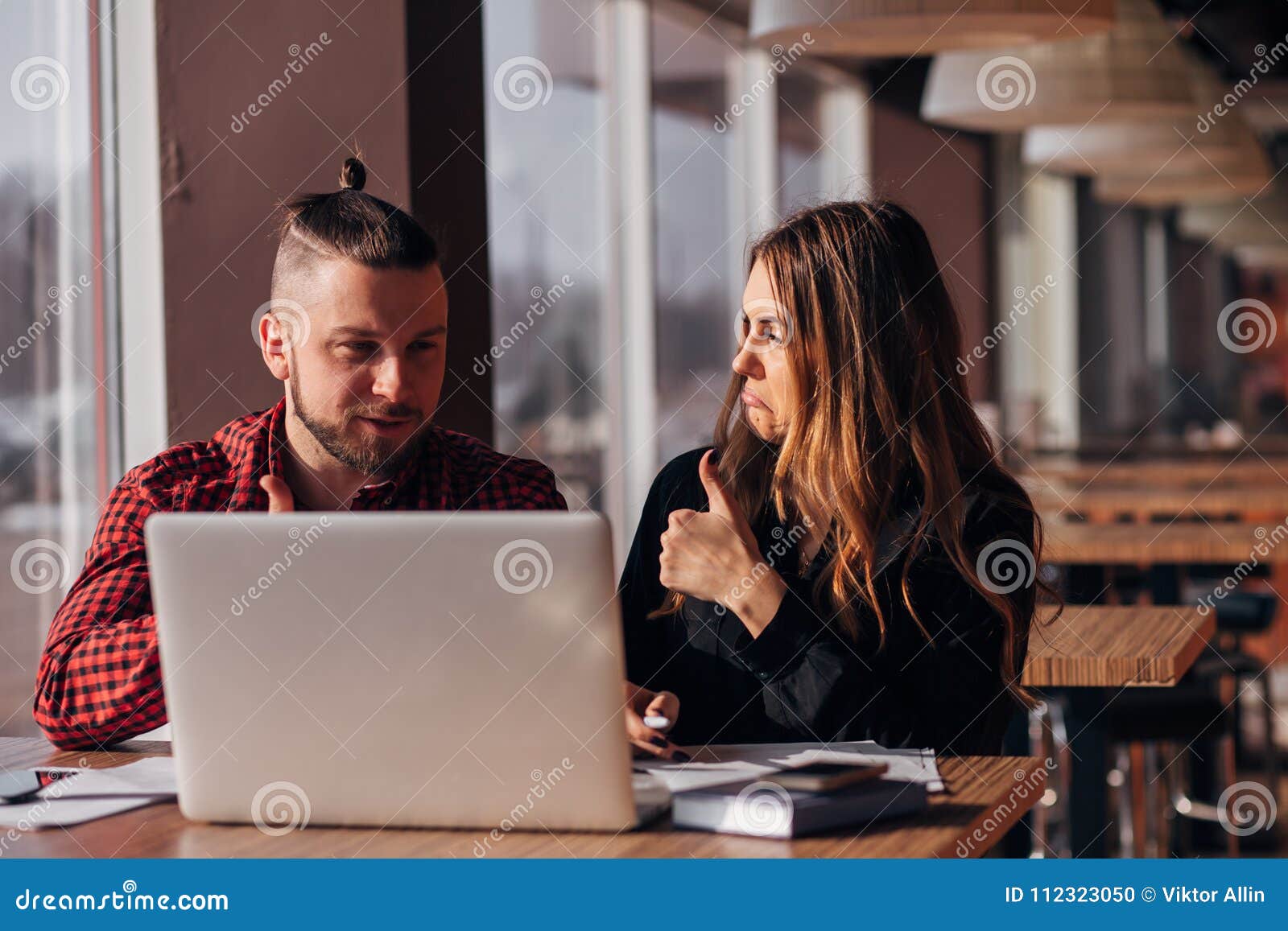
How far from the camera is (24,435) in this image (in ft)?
8.86

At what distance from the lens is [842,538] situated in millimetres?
1872

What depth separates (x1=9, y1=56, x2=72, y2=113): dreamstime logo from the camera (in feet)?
8.72

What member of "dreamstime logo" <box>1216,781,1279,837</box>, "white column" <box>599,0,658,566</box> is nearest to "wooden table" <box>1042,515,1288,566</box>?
"dreamstime logo" <box>1216,781,1279,837</box>

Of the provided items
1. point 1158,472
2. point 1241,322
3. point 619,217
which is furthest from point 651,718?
point 1241,322

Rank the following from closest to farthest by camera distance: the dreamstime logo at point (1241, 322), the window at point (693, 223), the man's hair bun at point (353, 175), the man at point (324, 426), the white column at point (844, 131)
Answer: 1. the man at point (324, 426)
2. the man's hair bun at point (353, 175)
3. the window at point (693, 223)
4. the white column at point (844, 131)
5. the dreamstime logo at point (1241, 322)

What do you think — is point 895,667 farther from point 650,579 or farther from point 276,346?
point 276,346

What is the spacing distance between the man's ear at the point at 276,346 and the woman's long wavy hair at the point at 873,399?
588mm

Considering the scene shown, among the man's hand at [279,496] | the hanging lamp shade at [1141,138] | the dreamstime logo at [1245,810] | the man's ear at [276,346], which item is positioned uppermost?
the hanging lamp shade at [1141,138]

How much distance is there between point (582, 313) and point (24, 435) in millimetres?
2391

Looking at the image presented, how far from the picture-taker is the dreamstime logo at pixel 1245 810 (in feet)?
13.0

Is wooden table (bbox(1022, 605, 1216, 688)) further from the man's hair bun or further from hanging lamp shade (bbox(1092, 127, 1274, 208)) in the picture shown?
hanging lamp shade (bbox(1092, 127, 1274, 208))

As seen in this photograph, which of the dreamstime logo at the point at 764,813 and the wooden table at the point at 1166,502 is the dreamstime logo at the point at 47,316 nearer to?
the dreamstime logo at the point at 764,813

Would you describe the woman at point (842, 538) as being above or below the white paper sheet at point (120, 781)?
above

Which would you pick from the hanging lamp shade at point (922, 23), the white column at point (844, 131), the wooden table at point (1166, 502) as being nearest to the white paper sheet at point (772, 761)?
the hanging lamp shade at point (922, 23)
